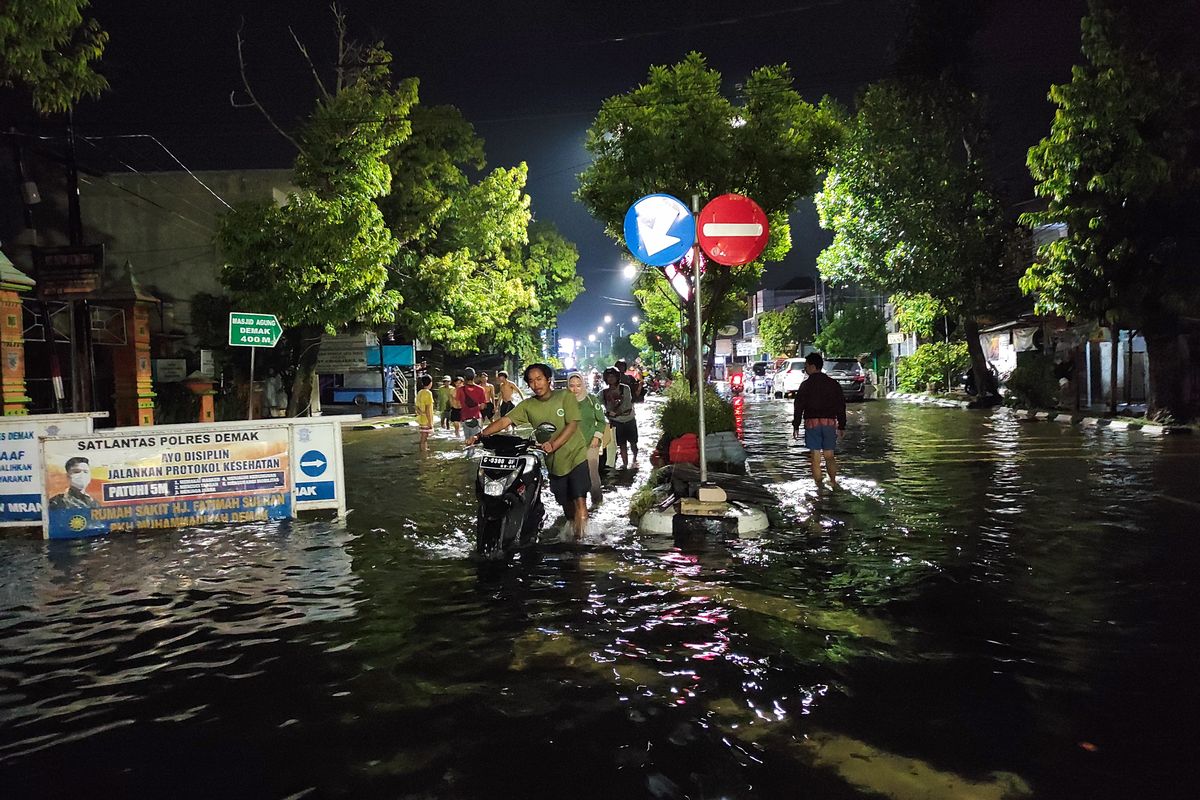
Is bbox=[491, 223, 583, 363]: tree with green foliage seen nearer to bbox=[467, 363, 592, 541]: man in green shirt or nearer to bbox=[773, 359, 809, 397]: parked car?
bbox=[773, 359, 809, 397]: parked car

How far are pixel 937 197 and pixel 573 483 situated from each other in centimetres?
2772

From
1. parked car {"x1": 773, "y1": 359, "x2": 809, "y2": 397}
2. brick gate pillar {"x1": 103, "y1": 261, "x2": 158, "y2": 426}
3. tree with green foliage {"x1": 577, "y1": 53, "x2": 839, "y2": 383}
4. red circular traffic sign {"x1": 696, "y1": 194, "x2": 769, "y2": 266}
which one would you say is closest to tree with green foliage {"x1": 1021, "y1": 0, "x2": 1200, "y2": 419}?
tree with green foliage {"x1": 577, "y1": 53, "x2": 839, "y2": 383}

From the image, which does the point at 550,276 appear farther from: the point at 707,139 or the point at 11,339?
the point at 11,339

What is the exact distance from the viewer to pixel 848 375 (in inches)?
1449

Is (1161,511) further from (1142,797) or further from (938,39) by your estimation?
(938,39)

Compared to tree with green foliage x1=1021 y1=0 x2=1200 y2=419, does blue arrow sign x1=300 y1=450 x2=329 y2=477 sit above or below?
below

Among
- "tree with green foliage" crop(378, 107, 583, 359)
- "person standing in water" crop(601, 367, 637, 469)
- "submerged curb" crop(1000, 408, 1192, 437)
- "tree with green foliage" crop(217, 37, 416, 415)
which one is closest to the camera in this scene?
"person standing in water" crop(601, 367, 637, 469)

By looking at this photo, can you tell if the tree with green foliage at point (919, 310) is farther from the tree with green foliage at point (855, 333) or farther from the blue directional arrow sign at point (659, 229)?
the blue directional arrow sign at point (659, 229)

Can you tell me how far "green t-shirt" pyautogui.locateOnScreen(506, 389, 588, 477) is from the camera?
7973 mm

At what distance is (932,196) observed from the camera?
3138cm

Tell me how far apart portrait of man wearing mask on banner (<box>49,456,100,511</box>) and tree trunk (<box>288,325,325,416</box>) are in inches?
676

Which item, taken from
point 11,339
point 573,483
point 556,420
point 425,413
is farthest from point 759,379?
point 556,420

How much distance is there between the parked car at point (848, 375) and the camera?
36.7 meters

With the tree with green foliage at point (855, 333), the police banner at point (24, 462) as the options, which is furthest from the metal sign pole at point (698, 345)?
the tree with green foliage at point (855, 333)
